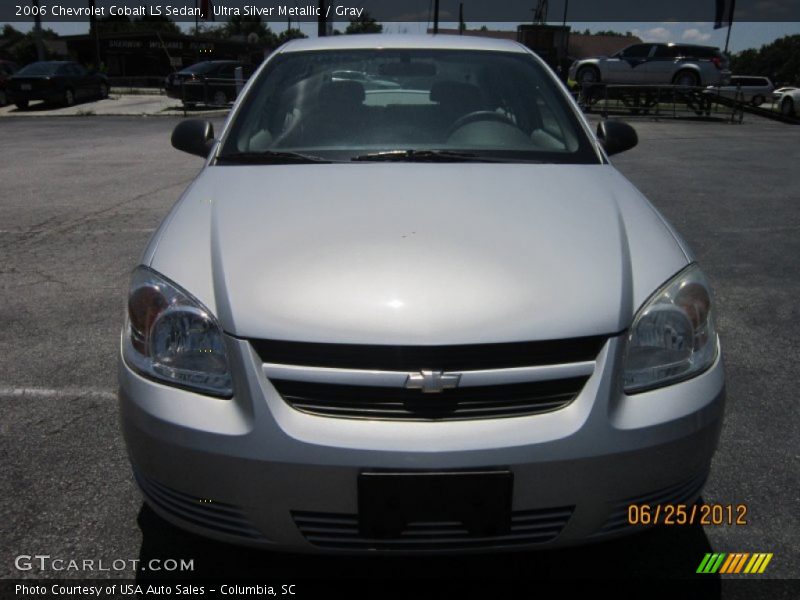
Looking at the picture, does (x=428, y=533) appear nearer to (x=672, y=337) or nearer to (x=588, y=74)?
(x=672, y=337)

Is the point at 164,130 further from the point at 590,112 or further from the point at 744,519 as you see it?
the point at 744,519

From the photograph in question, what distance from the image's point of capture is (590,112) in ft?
73.1

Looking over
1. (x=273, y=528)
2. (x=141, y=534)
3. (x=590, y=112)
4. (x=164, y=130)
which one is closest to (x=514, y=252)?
(x=273, y=528)

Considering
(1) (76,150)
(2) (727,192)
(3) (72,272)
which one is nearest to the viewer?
(3) (72,272)

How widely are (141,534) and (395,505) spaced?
102 centimetres

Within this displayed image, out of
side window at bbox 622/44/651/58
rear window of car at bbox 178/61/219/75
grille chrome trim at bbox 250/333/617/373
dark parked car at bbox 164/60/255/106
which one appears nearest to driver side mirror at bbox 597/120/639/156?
grille chrome trim at bbox 250/333/617/373

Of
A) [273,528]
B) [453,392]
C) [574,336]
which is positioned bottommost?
[273,528]

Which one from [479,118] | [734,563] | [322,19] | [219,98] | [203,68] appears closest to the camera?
Answer: [734,563]

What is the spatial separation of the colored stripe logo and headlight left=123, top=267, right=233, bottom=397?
147 cm

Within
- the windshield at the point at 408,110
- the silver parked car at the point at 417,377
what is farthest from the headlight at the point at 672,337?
the windshield at the point at 408,110

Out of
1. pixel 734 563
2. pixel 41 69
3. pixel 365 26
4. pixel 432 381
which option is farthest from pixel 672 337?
pixel 365 26

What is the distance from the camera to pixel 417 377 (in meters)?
1.73

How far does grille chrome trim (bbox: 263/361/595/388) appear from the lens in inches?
68.4

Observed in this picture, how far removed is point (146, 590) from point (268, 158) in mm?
1499
